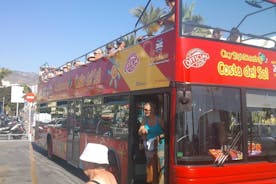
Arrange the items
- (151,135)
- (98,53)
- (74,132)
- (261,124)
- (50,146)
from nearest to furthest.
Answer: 1. (261,124)
2. (151,135)
3. (98,53)
4. (74,132)
5. (50,146)

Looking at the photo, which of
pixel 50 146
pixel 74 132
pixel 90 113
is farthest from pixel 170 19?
pixel 50 146

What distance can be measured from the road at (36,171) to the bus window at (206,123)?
5.78m

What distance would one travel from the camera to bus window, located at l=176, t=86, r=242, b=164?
5590 mm

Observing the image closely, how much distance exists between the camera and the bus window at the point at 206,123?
5.59 metres

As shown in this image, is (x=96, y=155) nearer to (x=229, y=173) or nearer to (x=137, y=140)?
(x=229, y=173)

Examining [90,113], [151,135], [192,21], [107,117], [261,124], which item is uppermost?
[192,21]

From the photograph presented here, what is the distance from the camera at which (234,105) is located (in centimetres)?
607

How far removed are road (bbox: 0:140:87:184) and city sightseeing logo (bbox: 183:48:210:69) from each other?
6.06 m

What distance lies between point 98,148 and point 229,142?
3.29 metres

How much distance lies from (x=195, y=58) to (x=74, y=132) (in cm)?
647

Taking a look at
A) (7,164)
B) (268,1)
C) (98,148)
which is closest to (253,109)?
(268,1)

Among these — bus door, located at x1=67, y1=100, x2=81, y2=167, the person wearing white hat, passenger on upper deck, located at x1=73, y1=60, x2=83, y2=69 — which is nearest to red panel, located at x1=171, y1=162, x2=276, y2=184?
the person wearing white hat

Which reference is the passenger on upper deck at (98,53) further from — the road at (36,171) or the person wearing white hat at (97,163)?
the person wearing white hat at (97,163)

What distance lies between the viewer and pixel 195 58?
5.88 metres
